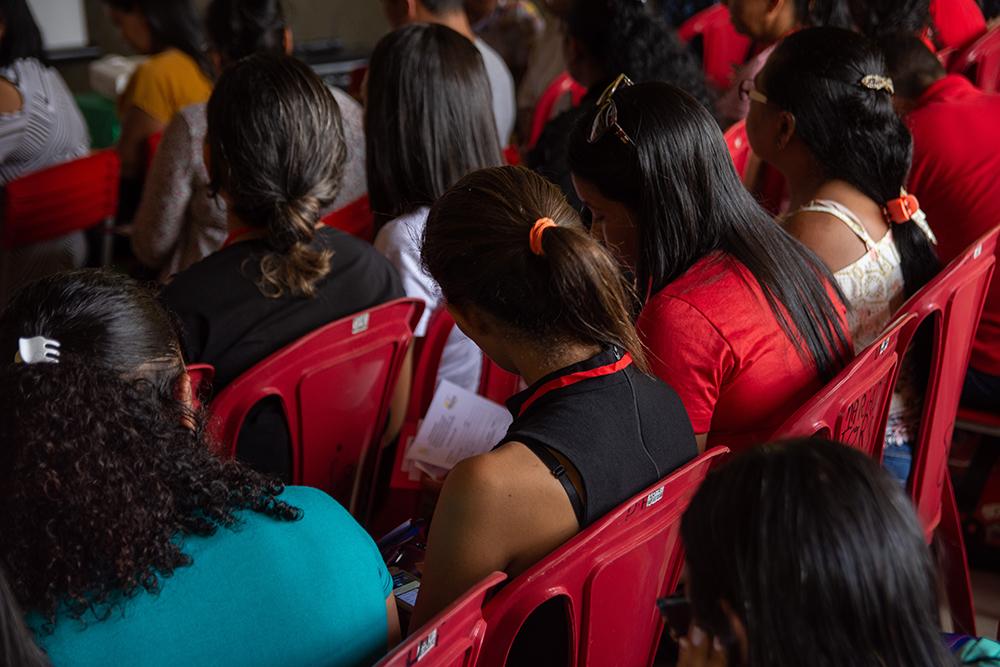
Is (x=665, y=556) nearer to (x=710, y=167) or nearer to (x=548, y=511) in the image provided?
(x=548, y=511)

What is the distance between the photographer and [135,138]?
389cm

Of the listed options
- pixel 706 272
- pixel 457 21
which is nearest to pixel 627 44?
pixel 457 21

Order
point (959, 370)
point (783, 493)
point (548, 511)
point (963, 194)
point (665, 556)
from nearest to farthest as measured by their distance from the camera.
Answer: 1. point (783, 493)
2. point (548, 511)
3. point (665, 556)
4. point (959, 370)
5. point (963, 194)

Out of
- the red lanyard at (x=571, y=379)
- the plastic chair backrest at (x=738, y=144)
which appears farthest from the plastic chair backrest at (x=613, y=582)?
the plastic chair backrest at (x=738, y=144)

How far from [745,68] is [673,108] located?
5.82 ft

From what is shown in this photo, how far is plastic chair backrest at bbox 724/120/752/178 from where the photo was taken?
3.05 metres

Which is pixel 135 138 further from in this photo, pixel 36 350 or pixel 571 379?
pixel 571 379

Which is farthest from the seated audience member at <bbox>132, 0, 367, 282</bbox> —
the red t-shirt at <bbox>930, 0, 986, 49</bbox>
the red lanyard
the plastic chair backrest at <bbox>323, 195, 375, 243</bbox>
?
the red t-shirt at <bbox>930, 0, 986, 49</bbox>

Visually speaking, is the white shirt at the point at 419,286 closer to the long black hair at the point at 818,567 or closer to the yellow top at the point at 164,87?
the long black hair at the point at 818,567

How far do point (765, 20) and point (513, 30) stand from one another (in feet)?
7.23

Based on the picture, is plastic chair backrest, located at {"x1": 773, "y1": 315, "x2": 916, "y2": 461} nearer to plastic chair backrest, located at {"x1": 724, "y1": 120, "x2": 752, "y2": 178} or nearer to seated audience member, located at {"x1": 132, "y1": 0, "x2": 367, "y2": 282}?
plastic chair backrest, located at {"x1": 724, "y1": 120, "x2": 752, "y2": 178}

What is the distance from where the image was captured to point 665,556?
4.87 ft

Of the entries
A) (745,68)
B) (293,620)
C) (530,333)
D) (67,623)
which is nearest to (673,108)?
(530,333)

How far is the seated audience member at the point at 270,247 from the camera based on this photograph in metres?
2.01
